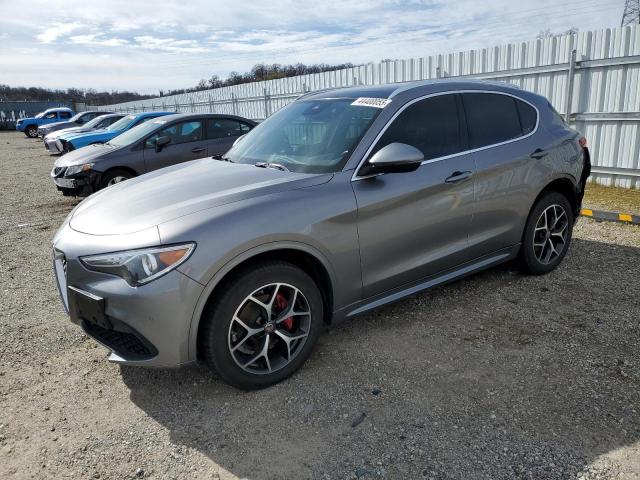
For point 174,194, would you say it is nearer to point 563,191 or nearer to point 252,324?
point 252,324

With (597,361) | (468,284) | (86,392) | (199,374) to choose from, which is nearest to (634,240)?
(468,284)

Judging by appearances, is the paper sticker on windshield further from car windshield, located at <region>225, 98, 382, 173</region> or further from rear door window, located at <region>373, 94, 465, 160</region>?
rear door window, located at <region>373, 94, 465, 160</region>

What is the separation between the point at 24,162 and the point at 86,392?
58.8ft

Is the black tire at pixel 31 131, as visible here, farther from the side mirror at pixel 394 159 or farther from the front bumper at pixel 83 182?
the side mirror at pixel 394 159

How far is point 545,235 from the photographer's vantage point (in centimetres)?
468

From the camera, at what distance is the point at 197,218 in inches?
109

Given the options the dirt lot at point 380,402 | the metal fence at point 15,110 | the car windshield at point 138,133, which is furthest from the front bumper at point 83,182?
the metal fence at point 15,110

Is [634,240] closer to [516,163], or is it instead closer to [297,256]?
[516,163]

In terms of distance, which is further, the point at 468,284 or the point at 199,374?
the point at 468,284

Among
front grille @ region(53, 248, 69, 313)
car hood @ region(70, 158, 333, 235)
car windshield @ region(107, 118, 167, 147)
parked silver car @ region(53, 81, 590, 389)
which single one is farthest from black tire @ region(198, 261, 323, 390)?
car windshield @ region(107, 118, 167, 147)

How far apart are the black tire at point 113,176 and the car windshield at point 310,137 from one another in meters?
5.10

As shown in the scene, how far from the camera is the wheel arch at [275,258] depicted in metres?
2.73

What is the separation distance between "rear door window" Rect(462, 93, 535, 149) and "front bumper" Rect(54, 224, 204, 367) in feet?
8.55

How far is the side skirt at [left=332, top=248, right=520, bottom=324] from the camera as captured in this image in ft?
11.2
